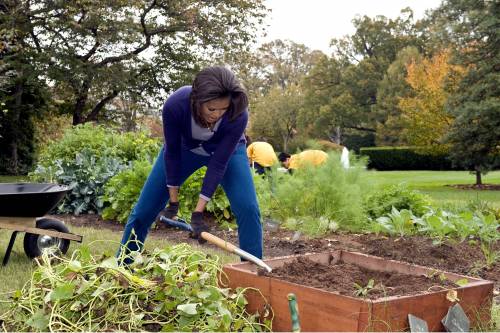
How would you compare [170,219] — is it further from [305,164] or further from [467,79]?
[467,79]

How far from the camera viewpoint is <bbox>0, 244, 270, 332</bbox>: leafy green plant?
2406mm

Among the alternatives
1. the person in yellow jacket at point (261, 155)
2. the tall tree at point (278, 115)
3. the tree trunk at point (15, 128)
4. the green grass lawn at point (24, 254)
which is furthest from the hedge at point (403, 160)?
the green grass lawn at point (24, 254)

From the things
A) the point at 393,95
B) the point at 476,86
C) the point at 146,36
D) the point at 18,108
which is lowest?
the point at 18,108

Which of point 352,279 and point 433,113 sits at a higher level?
point 433,113

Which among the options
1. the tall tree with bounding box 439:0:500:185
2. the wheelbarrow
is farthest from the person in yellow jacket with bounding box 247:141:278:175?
the tall tree with bounding box 439:0:500:185

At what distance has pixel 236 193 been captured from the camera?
12.0 ft

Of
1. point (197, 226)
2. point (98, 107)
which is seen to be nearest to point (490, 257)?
point (197, 226)

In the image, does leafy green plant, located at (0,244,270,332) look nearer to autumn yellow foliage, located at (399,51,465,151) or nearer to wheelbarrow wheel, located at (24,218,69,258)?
wheelbarrow wheel, located at (24,218,69,258)

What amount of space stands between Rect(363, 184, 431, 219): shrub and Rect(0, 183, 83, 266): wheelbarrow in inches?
132

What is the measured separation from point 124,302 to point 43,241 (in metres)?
2.86

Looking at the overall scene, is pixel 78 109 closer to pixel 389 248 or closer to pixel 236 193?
pixel 389 248

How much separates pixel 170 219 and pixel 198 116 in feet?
2.04

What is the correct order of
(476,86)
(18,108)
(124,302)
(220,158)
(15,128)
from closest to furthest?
(124,302) < (220,158) < (476,86) < (15,128) < (18,108)

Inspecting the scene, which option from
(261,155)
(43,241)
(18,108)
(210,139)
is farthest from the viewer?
(18,108)
